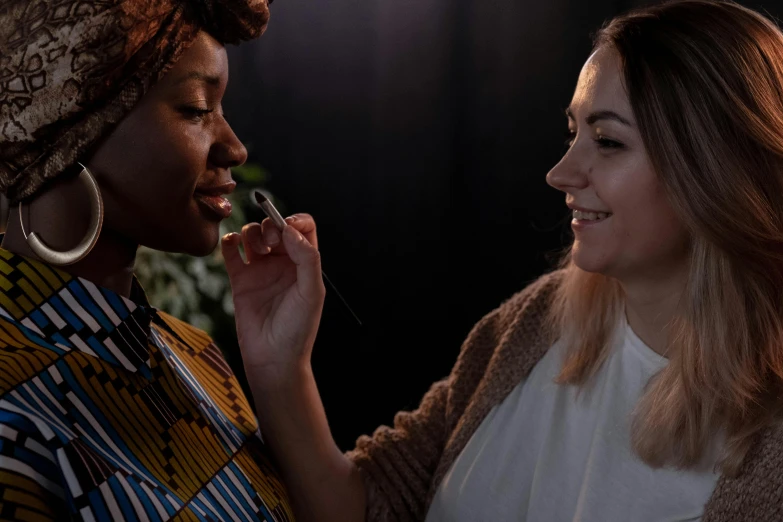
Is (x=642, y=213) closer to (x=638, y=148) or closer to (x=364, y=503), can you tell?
(x=638, y=148)

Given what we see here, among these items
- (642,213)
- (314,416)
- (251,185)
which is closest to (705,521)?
(642,213)

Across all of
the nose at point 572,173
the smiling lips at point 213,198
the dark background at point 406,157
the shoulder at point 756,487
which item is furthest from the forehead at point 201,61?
the dark background at point 406,157

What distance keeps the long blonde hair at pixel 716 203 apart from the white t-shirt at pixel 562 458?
6 centimetres

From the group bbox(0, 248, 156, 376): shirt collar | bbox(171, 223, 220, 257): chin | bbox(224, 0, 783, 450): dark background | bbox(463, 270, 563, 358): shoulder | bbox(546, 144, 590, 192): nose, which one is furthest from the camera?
bbox(224, 0, 783, 450): dark background

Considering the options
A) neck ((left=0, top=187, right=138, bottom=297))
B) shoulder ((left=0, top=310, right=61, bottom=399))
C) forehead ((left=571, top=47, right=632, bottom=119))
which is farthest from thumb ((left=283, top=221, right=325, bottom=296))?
forehead ((left=571, top=47, right=632, bottom=119))

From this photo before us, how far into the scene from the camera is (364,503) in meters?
1.40

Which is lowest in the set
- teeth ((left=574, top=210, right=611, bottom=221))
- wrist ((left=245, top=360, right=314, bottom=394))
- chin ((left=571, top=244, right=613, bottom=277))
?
chin ((left=571, top=244, right=613, bottom=277))

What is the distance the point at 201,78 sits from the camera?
0.96 m

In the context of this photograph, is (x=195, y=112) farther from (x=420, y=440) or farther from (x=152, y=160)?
(x=420, y=440)

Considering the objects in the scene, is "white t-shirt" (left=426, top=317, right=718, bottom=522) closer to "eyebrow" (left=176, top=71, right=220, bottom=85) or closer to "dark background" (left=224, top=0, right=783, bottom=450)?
"eyebrow" (left=176, top=71, right=220, bottom=85)

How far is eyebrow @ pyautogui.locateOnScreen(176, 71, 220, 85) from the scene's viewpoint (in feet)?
3.09

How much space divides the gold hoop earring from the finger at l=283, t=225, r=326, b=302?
333 millimetres

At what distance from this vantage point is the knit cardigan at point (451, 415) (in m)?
1.43

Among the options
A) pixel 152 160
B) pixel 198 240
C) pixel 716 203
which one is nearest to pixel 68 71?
pixel 152 160
